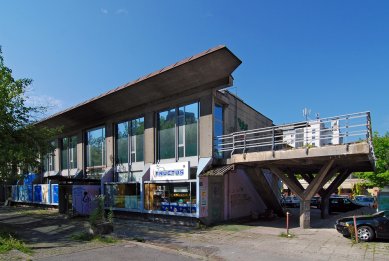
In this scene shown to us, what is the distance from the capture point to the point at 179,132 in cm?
2081

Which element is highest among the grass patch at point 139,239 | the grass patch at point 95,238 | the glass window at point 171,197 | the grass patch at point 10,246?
the glass window at point 171,197

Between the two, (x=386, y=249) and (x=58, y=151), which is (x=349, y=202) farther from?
(x=58, y=151)

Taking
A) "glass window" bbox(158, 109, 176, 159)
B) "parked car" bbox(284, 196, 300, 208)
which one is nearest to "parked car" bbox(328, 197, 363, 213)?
"parked car" bbox(284, 196, 300, 208)

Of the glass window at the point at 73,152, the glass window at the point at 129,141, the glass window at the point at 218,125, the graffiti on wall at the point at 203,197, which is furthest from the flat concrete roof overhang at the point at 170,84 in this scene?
the graffiti on wall at the point at 203,197

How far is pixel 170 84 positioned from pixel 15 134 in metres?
8.47

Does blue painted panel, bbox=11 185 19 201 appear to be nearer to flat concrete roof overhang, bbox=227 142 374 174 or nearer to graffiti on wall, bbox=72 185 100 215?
graffiti on wall, bbox=72 185 100 215

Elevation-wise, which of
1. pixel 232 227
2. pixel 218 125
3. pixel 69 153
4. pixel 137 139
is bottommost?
pixel 232 227

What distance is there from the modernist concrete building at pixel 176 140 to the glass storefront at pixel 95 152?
0.49ft

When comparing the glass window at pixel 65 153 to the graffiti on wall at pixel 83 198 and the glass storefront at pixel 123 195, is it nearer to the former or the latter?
the graffiti on wall at pixel 83 198

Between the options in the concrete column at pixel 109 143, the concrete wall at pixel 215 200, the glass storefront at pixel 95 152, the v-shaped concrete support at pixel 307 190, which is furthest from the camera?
the glass storefront at pixel 95 152

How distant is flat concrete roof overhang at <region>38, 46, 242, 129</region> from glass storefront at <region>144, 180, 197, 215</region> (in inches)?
207

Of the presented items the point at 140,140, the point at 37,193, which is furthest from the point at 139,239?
the point at 37,193

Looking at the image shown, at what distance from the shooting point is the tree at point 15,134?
16500 millimetres

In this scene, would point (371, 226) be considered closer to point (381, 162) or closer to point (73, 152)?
point (73, 152)
